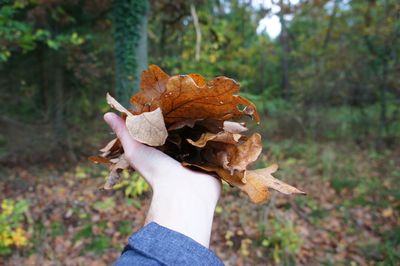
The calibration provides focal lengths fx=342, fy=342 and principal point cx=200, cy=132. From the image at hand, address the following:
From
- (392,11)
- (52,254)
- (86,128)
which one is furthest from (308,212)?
(392,11)

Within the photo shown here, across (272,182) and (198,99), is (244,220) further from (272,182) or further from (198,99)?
(198,99)

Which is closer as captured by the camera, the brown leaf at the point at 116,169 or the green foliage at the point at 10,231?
the brown leaf at the point at 116,169

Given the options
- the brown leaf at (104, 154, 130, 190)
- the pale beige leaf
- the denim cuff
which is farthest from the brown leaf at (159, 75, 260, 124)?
the denim cuff

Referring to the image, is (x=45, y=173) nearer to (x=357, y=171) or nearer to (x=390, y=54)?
(x=357, y=171)

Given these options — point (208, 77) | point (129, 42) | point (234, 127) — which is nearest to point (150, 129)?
point (234, 127)

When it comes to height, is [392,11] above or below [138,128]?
above

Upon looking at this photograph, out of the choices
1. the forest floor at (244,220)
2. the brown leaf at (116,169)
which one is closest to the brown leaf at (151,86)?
the brown leaf at (116,169)

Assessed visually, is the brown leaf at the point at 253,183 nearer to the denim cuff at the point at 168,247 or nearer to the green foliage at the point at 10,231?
the denim cuff at the point at 168,247
